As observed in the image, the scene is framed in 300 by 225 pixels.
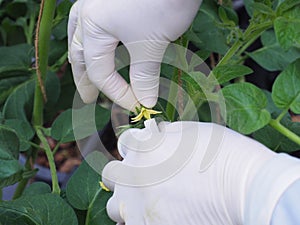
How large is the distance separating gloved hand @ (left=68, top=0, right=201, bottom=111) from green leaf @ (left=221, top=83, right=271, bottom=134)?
2.5 inches

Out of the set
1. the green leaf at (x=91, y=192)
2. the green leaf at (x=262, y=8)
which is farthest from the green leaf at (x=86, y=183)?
the green leaf at (x=262, y=8)

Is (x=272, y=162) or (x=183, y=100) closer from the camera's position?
(x=272, y=162)

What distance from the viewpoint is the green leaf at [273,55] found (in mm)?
719

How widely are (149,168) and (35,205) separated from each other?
0.13 m

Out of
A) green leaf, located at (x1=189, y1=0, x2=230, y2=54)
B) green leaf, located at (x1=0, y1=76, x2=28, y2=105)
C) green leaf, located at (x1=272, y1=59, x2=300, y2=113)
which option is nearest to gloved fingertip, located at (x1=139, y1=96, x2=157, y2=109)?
green leaf, located at (x1=272, y1=59, x2=300, y2=113)

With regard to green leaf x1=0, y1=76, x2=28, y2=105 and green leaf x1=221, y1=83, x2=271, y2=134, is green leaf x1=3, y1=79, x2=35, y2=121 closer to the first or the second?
green leaf x1=0, y1=76, x2=28, y2=105

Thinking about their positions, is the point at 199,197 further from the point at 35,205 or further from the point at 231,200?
the point at 35,205

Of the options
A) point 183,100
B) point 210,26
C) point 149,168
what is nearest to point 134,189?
point 149,168

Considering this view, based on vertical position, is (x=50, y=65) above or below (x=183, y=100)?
below

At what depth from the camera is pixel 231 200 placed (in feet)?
1.27

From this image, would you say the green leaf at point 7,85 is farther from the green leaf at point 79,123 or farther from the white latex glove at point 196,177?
the white latex glove at point 196,177

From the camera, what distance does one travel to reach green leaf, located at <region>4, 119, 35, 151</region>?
64cm

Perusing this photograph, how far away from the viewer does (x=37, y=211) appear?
50 centimetres

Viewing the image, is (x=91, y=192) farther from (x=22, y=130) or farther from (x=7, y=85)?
(x=7, y=85)
